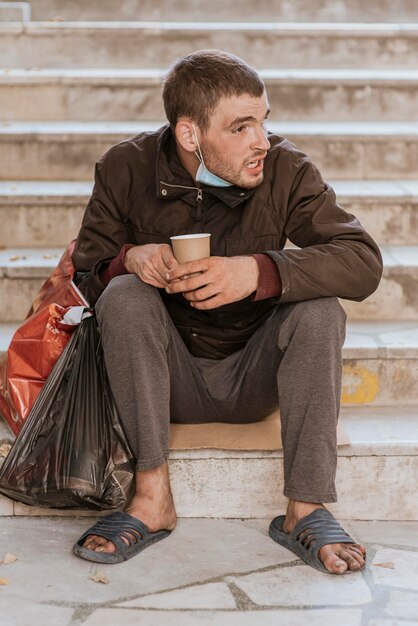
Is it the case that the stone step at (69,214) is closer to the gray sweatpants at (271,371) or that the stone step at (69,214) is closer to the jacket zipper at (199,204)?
the jacket zipper at (199,204)

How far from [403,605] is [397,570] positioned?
21cm

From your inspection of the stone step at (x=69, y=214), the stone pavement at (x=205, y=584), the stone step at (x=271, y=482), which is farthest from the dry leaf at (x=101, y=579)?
the stone step at (x=69, y=214)

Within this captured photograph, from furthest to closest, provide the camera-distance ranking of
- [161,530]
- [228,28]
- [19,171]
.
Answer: [228,28] < [19,171] < [161,530]

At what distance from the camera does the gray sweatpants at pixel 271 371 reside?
3.05 metres

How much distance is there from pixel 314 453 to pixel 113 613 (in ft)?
2.45

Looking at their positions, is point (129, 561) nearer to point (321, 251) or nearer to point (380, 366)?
point (321, 251)

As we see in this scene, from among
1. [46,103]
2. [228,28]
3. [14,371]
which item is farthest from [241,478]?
Answer: [228,28]

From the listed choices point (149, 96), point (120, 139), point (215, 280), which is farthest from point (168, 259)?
point (149, 96)

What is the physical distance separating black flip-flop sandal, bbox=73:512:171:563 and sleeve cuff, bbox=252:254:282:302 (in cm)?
79

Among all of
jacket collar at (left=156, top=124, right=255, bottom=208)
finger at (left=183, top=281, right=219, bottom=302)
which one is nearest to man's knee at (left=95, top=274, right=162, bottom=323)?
finger at (left=183, top=281, right=219, bottom=302)

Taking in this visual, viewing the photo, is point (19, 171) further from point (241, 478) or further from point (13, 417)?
point (241, 478)

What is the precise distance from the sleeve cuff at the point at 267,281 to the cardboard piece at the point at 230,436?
0.53 m

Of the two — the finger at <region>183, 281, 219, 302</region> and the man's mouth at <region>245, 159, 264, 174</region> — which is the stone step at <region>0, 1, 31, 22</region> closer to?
the man's mouth at <region>245, 159, 264, 174</region>

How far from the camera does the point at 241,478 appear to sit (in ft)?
11.2
